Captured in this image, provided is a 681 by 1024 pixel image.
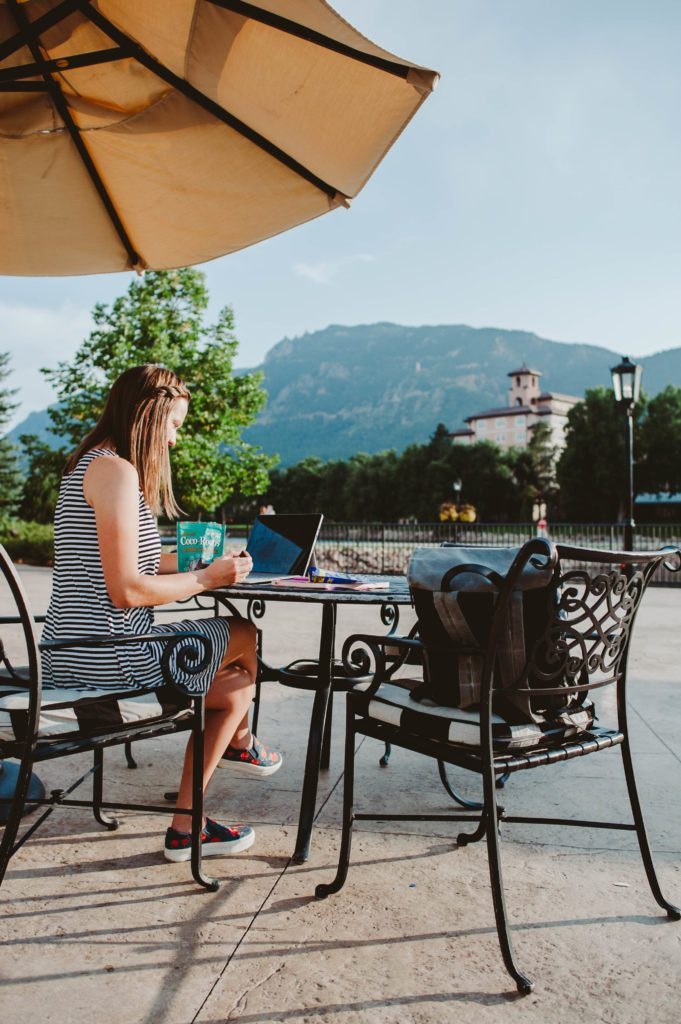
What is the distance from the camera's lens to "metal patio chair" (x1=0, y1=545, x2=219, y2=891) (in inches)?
78.5

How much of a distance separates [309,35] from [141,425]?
1428 millimetres

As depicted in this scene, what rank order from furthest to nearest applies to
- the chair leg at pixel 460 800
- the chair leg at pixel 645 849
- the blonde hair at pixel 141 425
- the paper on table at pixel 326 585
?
the chair leg at pixel 460 800 < the paper on table at pixel 326 585 < the blonde hair at pixel 141 425 < the chair leg at pixel 645 849

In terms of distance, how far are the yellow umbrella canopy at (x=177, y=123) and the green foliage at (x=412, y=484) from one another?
79655 mm

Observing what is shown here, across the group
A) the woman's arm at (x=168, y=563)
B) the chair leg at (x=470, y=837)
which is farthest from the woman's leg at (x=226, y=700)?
the chair leg at (x=470, y=837)

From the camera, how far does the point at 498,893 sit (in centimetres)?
193

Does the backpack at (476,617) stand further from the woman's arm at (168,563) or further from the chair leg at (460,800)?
the woman's arm at (168,563)

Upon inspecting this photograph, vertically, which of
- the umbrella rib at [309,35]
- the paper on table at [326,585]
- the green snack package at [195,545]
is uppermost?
the umbrella rib at [309,35]

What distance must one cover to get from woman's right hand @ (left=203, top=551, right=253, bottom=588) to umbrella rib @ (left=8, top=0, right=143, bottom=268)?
6.43 feet

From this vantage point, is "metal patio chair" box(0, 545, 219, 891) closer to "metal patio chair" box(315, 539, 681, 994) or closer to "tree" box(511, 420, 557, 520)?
"metal patio chair" box(315, 539, 681, 994)

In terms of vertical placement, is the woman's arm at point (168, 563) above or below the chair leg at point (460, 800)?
above

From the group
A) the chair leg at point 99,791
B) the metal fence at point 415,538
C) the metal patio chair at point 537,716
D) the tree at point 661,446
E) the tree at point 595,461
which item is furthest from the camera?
the tree at point 661,446

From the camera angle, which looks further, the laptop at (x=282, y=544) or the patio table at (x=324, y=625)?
the laptop at (x=282, y=544)

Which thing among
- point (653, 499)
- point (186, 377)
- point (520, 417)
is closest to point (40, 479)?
point (186, 377)

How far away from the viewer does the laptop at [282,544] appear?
3119 millimetres
